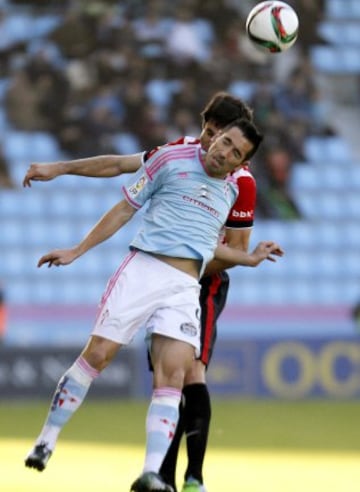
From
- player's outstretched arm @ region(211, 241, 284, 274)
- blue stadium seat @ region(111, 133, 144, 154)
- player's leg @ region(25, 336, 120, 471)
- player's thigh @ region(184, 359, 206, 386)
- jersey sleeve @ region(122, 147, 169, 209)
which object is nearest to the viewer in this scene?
player's leg @ region(25, 336, 120, 471)

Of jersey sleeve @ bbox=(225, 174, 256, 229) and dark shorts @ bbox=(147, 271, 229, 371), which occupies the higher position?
jersey sleeve @ bbox=(225, 174, 256, 229)

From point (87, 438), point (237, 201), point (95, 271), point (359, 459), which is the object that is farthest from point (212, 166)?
point (95, 271)

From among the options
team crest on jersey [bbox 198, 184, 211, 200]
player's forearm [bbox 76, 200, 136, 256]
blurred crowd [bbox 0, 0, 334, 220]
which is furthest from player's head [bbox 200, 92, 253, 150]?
blurred crowd [bbox 0, 0, 334, 220]

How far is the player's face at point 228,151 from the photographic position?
240 inches

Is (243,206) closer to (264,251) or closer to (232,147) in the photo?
(264,251)

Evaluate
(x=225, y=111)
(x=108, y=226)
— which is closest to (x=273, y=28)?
(x=225, y=111)

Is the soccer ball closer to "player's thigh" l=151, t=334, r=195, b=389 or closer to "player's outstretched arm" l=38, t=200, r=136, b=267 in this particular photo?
"player's outstretched arm" l=38, t=200, r=136, b=267

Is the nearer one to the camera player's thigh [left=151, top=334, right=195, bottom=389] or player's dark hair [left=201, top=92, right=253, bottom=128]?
player's thigh [left=151, top=334, right=195, bottom=389]

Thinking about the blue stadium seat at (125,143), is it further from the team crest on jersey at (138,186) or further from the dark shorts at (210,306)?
the team crest on jersey at (138,186)

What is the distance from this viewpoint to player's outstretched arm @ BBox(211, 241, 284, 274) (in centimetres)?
636

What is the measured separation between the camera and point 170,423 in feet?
19.7

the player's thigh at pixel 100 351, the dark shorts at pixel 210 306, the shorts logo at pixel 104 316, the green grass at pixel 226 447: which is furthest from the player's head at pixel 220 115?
the green grass at pixel 226 447

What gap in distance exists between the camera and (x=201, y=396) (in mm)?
6508

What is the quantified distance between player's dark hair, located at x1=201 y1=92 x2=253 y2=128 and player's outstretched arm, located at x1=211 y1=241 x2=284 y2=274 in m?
0.59
